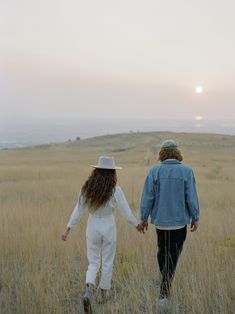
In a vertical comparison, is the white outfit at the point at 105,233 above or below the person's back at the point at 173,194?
below

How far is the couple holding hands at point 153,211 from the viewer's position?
5332 mm

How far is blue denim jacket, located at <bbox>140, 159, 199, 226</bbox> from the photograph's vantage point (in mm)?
5324

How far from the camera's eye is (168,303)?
199 inches

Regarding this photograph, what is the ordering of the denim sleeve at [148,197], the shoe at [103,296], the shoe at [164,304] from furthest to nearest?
the denim sleeve at [148,197], the shoe at [103,296], the shoe at [164,304]

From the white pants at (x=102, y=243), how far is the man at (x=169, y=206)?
0.42 m

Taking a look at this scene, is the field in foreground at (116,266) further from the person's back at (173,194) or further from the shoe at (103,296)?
the person's back at (173,194)

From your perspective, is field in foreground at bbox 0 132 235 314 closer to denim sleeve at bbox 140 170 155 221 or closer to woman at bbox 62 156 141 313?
woman at bbox 62 156 141 313

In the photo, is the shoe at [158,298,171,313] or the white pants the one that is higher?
the white pants

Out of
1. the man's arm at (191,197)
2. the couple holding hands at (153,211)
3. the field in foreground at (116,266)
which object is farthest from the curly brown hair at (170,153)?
the field in foreground at (116,266)

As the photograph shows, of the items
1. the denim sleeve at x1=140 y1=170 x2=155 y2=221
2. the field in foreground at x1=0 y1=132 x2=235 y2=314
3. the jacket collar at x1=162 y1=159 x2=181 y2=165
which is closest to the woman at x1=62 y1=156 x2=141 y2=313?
the denim sleeve at x1=140 y1=170 x2=155 y2=221

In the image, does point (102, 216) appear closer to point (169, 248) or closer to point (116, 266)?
point (169, 248)

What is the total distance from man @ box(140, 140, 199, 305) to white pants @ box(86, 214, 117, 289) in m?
0.42

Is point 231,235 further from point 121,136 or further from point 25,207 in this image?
point 121,136

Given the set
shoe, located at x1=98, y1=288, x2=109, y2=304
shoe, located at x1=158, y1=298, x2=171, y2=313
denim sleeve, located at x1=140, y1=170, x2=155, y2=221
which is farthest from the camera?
denim sleeve, located at x1=140, y1=170, x2=155, y2=221
